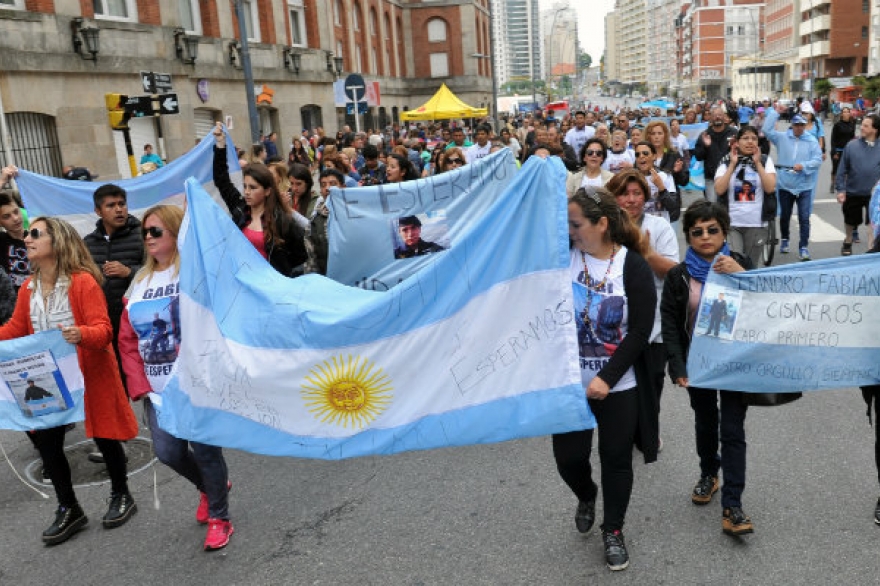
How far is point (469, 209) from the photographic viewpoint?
18.7 ft

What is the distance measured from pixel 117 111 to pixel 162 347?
307 inches

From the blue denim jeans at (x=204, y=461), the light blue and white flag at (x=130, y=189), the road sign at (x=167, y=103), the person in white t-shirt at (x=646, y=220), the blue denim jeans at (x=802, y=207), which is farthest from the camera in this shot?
the road sign at (x=167, y=103)

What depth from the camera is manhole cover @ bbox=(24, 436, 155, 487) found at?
5.50 meters

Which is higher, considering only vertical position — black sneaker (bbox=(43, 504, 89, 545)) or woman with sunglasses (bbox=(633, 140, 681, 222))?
woman with sunglasses (bbox=(633, 140, 681, 222))

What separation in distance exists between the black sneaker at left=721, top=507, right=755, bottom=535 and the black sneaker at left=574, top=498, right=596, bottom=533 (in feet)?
2.18

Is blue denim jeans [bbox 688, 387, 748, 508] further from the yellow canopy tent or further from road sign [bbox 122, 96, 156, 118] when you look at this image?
the yellow canopy tent

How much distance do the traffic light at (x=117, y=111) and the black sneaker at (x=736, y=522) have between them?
9628mm

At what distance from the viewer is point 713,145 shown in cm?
1136

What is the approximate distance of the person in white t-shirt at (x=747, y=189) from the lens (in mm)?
7863

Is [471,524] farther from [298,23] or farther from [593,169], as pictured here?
[298,23]

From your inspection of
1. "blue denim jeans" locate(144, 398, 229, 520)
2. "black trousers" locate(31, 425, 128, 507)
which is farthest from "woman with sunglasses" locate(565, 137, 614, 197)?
"black trousers" locate(31, 425, 128, 507)

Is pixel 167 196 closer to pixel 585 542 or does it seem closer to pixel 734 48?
pixel 585 542

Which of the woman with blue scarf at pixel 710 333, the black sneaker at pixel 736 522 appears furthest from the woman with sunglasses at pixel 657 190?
the black sneaker at pixel 736 522

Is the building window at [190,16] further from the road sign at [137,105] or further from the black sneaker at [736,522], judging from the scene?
the black sneaker at [736,522]
